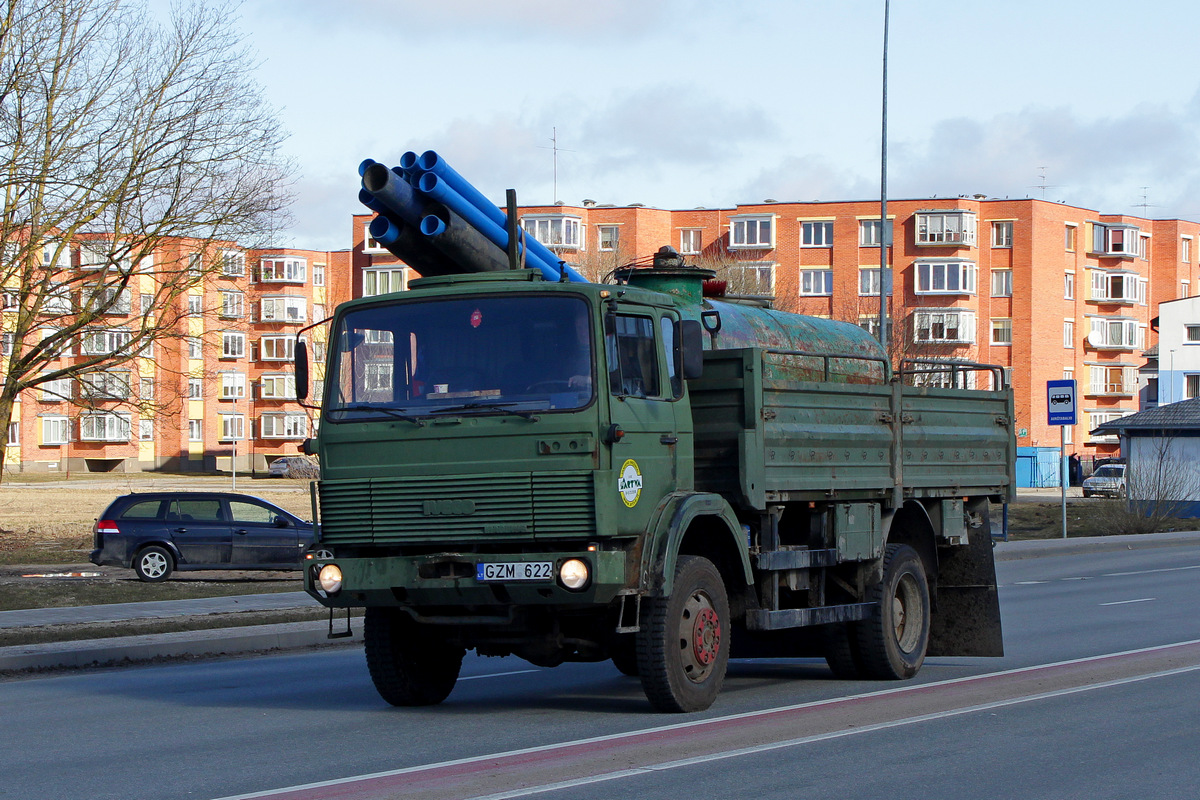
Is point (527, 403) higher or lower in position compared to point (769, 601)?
higher

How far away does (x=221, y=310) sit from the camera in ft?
93.8

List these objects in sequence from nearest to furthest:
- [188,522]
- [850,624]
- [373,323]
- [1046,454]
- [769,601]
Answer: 1. [373,323]
2. [769,601]
3. [850,624]
4. [188,522]
5. [1046,454]

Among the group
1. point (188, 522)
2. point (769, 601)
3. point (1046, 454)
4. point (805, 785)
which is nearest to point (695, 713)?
point (769, 601)

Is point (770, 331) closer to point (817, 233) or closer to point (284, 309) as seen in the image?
point (817, 233)

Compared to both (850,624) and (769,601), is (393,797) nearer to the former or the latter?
(769,601)

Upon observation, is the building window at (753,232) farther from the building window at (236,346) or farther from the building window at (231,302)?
the building window at (231,302)

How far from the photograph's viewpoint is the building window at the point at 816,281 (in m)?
84.5

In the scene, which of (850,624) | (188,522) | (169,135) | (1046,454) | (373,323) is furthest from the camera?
(1046,454)

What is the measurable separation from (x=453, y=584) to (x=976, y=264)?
3119 inches

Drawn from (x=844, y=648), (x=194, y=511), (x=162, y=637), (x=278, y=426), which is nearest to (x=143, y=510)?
(x=194, y=511)

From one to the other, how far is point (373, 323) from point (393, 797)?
3519 mm

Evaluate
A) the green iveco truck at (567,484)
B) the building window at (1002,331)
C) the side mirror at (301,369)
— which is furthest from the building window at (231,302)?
the building window at (1002,331)

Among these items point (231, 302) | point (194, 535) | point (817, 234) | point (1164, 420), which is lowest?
point (194, 535)

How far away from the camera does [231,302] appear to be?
29562 millimetres
